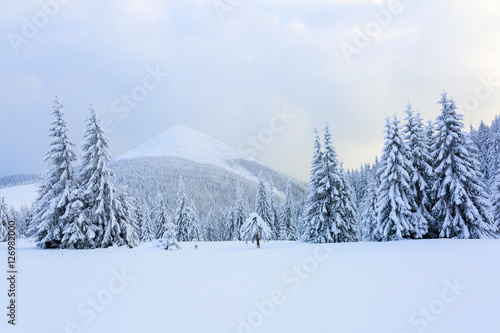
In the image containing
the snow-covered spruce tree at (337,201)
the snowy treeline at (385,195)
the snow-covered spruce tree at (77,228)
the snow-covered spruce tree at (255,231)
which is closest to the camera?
the snow-covered spruce tree at (77,228)

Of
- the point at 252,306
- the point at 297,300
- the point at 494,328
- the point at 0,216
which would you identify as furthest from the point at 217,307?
the point at 0,216

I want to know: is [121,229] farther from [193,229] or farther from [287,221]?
[287,221]

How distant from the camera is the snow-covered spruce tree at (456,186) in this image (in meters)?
22.9

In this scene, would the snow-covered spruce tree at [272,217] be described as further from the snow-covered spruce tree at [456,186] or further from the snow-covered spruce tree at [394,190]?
the snow-covered spruce tree at [456,186]

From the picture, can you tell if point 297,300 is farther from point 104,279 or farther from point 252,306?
point 104,279

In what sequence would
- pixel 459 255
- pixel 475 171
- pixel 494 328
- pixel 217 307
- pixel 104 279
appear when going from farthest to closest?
1. pixel 475 171
2. pixel 459 255
3. pixel 104 279
4. pixel 217 307
5. pixel 494 328

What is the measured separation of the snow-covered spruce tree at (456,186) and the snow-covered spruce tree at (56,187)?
3289cm

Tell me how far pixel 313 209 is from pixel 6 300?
26920 mm

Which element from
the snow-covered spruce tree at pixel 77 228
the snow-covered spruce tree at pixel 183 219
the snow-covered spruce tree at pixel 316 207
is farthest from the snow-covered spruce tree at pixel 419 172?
the snow-covered spruce tree at pixel 183 219

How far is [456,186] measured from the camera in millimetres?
23328

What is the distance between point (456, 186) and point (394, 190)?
4.76 metres

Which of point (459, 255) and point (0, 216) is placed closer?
point (459, 255)

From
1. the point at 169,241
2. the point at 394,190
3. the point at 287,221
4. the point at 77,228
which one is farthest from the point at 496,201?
the point at 77,228

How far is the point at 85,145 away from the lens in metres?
25.7
